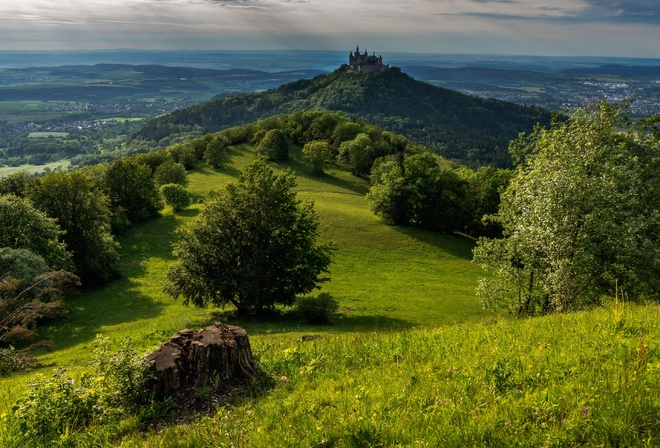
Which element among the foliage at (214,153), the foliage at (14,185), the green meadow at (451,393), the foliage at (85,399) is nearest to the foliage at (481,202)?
the foliage at (214,153)

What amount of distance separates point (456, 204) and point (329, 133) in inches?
3045

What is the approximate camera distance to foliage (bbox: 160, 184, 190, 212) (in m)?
73.6

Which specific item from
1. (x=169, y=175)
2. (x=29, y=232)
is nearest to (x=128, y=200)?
(x=169, y=175)

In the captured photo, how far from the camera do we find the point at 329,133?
141m

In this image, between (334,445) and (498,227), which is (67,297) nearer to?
(334,445)

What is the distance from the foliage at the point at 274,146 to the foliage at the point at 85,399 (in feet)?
357

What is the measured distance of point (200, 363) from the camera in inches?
369

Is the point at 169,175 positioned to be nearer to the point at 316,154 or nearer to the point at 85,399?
the point at 316,154

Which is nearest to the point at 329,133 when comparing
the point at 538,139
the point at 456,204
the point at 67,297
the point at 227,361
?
the point at 456,204

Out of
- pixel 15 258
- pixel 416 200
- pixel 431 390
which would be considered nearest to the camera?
pixel 431 390

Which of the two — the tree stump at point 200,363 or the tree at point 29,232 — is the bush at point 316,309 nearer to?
the tree stump at point 200,363

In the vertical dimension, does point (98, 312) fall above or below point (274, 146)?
below

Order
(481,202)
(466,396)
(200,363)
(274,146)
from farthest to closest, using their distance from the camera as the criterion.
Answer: (274,146) < (481,202) < (200,363) < (466,396)

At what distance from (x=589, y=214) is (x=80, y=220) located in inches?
2076
